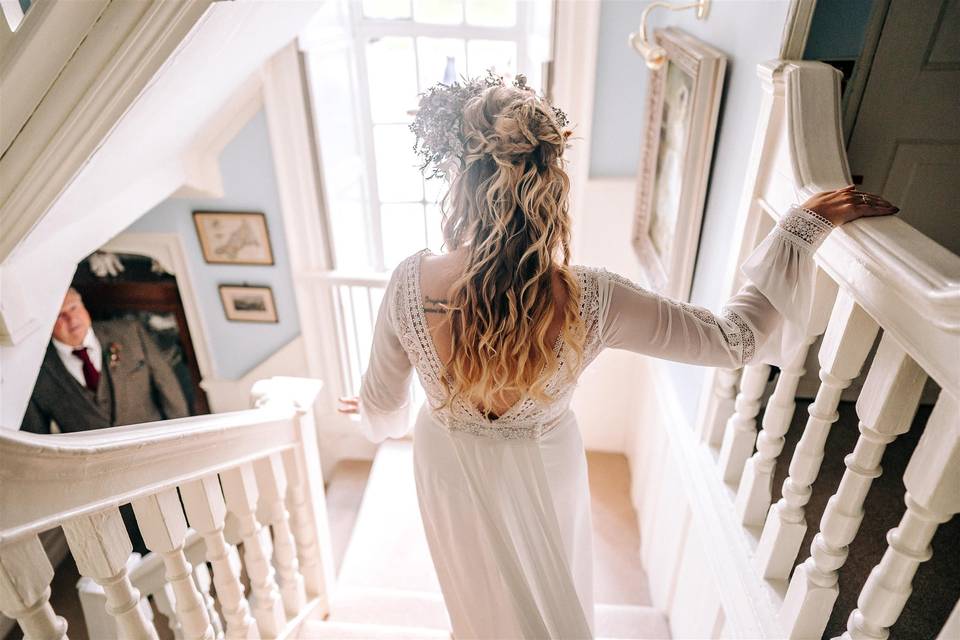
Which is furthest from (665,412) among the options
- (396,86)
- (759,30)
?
(396,86)

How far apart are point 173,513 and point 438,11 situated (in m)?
2.67

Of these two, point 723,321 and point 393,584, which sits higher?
point 723,321

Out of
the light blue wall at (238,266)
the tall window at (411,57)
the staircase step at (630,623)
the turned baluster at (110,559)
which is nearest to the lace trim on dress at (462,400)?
the turned baluster at (110,559)

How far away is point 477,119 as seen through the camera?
1.15 metres

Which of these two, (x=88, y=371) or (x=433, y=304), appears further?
(x=88, y=371)

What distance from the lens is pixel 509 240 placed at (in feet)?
3.88

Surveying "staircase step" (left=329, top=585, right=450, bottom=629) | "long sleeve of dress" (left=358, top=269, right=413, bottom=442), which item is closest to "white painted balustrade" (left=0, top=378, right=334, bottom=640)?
"staircase step" (left=329, top=585, right=450, bottom=629)

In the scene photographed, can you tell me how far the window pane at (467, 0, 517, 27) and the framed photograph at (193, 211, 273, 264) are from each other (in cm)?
146

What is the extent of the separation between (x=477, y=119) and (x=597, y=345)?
0.53 meters

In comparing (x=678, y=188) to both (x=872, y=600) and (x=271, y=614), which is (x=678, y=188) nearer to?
A: (x=872, y=600)

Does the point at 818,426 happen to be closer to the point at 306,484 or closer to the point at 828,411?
the point at 828,411

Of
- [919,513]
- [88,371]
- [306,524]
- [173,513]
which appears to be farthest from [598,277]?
[88,371]

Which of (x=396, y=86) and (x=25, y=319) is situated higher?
(x=396, y=86)

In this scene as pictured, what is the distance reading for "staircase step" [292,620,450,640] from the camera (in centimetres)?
190
